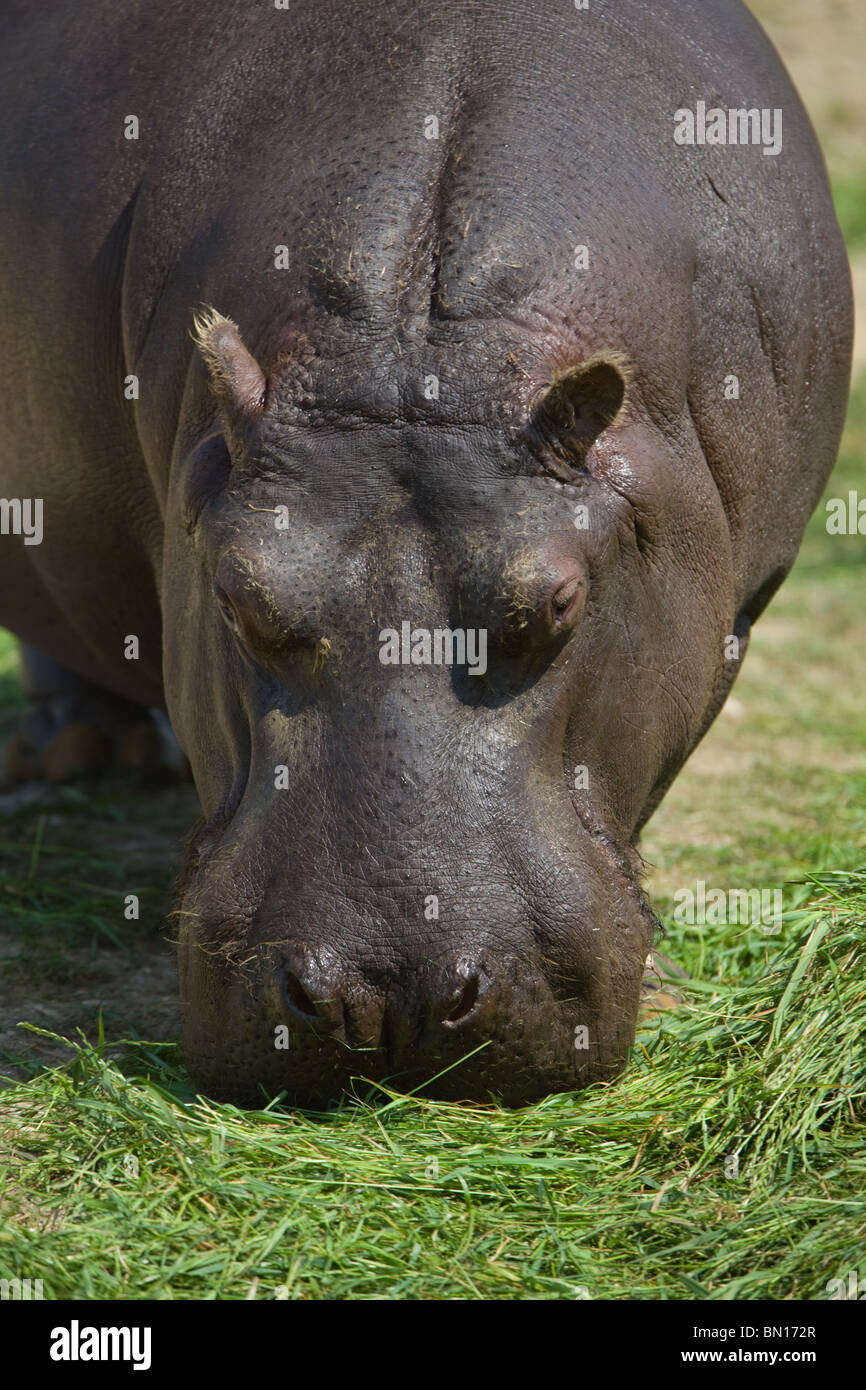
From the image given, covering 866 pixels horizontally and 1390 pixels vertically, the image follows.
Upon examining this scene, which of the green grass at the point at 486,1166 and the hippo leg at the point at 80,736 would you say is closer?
the green grass at the point at 486,1166

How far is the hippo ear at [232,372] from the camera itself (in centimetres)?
328

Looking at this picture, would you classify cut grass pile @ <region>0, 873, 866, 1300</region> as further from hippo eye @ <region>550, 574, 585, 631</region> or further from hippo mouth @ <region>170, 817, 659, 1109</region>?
hippo eye @ <region>550, 574, 585, 631</region>

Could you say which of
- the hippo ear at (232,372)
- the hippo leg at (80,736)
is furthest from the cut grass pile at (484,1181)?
the hippo leg at (80,736)

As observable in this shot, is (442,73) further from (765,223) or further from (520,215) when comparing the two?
(765,223)

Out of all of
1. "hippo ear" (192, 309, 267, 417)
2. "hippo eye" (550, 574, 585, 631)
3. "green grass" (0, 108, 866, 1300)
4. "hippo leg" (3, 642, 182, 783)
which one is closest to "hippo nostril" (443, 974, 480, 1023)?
"green grass" (0, 108, 866, 1300)

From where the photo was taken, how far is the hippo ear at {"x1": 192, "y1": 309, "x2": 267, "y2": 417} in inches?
129

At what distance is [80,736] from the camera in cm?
599

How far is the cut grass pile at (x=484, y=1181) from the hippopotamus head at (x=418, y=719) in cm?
13

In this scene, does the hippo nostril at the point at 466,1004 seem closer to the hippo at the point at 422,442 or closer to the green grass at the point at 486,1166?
the hippo at the point at 422,442

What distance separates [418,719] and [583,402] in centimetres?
73

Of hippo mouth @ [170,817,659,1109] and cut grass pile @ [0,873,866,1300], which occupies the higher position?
hippo mouth @ [170,817,659,1109]

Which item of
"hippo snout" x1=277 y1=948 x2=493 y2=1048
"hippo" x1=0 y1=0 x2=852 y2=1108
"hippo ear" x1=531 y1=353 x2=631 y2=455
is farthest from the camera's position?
"hippo ear" x1=531 y1=353 x2=631 y2=455

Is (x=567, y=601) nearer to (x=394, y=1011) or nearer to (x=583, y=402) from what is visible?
(x=583, y=402)

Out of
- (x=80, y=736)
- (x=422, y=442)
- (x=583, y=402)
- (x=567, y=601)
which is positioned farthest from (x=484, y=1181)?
(x=80, y=736)
